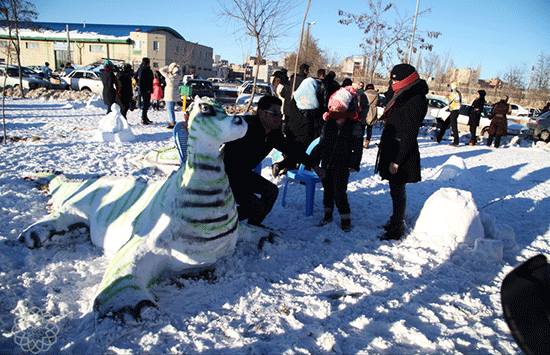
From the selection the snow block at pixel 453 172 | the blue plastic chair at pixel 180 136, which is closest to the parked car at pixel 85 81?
the blue plastic chair at pixel 180 136

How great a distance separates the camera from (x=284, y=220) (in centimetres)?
418

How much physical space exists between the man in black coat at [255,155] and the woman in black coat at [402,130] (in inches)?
30.6

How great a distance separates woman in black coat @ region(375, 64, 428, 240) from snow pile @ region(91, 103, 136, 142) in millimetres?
5745

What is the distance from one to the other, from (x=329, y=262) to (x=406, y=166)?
4.23 feet

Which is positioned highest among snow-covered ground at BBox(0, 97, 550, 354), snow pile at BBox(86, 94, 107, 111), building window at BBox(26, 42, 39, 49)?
building window at BBox(26, 42, 39, 49)

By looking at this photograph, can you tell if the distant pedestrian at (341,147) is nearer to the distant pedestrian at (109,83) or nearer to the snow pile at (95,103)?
the distant pedestrian at (109,83)

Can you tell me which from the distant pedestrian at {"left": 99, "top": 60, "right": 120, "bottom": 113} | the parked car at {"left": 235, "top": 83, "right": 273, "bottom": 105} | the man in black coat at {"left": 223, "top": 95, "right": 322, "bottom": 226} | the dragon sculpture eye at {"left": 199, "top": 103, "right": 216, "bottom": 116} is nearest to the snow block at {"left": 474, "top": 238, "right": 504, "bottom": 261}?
the man in black coat at {"left": 223, "top": 95, "right": 322, "bottom": 226}

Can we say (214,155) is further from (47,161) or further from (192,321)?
(47,161)

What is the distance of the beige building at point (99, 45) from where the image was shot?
39.8 m

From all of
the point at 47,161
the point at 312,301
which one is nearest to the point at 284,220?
the point at 312,301

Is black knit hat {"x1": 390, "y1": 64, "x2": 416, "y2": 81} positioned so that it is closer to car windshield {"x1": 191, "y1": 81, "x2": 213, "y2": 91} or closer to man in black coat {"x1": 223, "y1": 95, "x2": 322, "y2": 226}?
man in black coat {"x1": 223, "y1": 95, "x2": 322, "y2": 226}

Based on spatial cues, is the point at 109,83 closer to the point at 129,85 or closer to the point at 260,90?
the point at 129,85

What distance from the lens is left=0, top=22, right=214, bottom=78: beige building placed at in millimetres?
39750

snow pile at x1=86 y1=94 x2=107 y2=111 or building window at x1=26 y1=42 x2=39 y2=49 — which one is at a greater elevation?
building window at x1=26 y1=42 x2=39 y2=49
